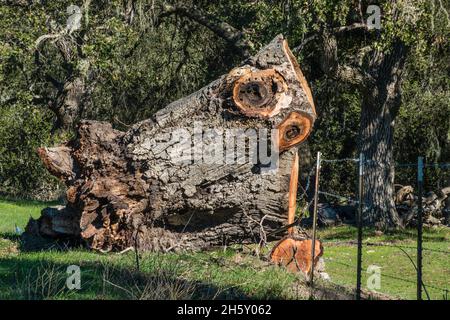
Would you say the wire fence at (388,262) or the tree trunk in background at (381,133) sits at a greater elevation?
the tree trunk in background at (381,133)

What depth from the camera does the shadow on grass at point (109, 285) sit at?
714 centimetres

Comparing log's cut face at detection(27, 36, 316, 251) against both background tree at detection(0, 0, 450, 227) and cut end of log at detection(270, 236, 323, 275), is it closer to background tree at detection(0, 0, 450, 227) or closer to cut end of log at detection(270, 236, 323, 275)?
cut end of log at detection(270, 236, 323, 275)

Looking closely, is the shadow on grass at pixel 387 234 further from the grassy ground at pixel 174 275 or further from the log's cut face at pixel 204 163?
the log's cut face at pixel 204 163

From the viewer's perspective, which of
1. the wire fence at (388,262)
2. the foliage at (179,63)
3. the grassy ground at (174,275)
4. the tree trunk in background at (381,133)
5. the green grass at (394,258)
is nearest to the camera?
the grassy ground at (174,275)

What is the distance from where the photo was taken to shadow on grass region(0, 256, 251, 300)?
7.14 metres

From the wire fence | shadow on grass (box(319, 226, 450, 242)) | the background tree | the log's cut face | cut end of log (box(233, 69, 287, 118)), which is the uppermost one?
the background tree

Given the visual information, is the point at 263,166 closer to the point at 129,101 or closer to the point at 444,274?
the point at 444,274

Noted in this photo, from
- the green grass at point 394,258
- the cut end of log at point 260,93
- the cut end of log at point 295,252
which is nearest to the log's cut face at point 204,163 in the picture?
the cut end of log at point 260,93

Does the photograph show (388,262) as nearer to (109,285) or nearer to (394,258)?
(394,258)

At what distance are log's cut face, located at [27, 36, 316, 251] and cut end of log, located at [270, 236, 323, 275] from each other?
532 millimetres

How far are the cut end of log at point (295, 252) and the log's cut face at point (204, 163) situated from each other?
532 millimetres

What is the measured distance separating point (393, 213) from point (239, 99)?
9875 millimetres

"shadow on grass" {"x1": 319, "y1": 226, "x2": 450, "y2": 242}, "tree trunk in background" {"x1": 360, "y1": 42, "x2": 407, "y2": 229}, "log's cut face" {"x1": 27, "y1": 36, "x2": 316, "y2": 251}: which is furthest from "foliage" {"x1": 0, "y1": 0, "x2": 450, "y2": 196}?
"log's cut face" {"x1": 27, "y1": 36, "x2": 316, "y2": 251}

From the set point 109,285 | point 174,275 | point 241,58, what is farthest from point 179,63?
point 109,285
